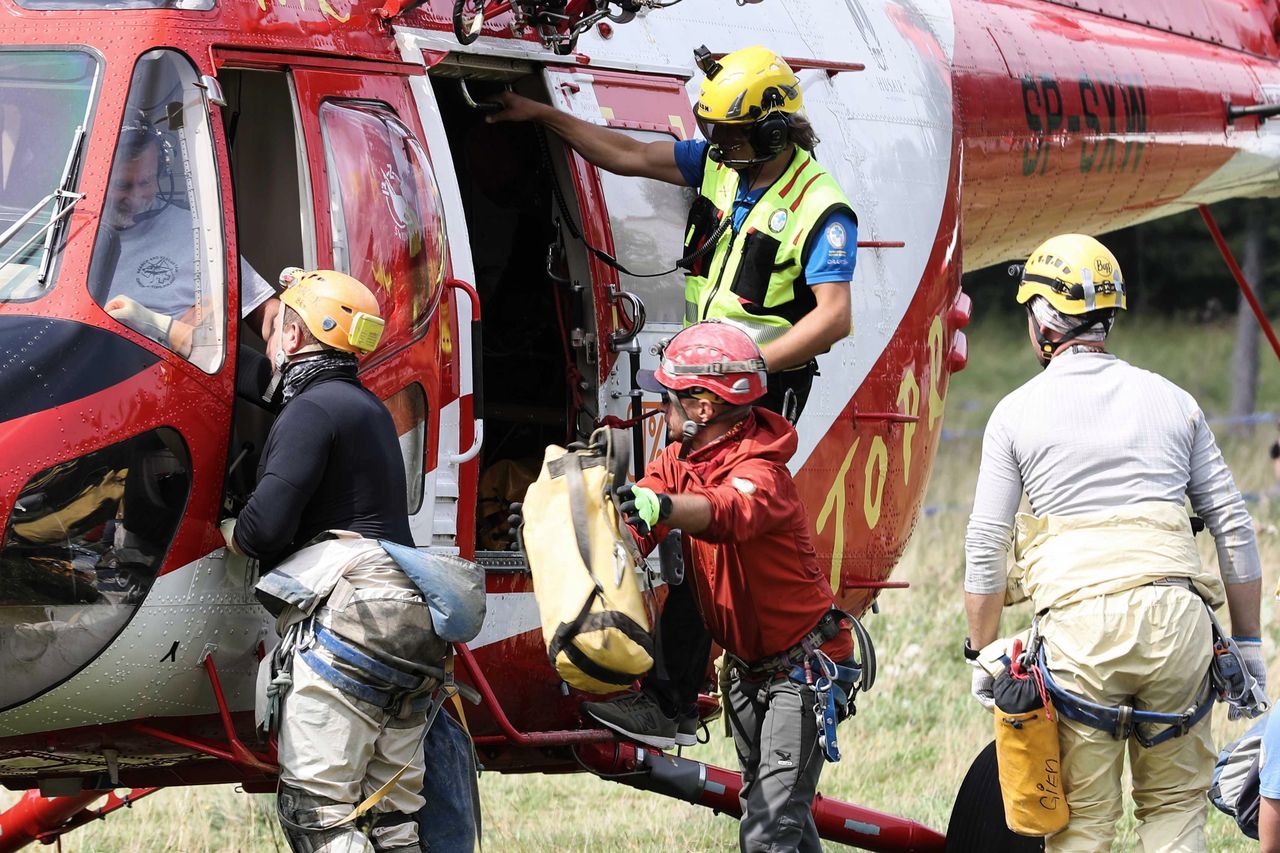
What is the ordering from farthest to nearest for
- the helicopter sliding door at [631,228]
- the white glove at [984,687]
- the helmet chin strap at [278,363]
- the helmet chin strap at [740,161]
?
1. the helicopter sliding door at [631,228]
2. the helmet chin strap at [740,161]
3. the white glove at [984,687]
4. the helmet chin strap at [278,363]

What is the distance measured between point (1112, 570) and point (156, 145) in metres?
2.57

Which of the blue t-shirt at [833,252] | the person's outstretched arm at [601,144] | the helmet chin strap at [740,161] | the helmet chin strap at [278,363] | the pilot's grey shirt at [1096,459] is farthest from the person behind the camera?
the person's outstretched arm at [601,144]

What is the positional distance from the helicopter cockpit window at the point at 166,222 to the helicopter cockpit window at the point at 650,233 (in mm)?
1570

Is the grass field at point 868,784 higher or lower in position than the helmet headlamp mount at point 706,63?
lower

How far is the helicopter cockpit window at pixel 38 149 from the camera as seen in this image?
4.29 m

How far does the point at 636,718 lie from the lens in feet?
18.4

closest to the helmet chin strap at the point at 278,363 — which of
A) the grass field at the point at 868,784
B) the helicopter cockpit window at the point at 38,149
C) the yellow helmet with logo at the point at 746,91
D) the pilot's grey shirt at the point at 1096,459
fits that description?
the helicopter cockpit window at the point at 38,149

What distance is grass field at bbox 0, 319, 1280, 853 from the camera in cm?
761

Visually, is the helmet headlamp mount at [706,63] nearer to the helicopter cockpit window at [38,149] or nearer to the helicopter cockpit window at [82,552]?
the helicopter cockpit window at [38,149]

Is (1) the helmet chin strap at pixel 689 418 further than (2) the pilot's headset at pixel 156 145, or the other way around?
(1) the helmet chin strap at pixel 689 418

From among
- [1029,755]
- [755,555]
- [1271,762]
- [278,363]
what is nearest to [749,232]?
[755,555]

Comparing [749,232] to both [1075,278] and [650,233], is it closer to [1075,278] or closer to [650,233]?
[650,233]

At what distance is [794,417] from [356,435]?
152 centimetres

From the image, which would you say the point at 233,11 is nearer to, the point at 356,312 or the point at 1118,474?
the point at 356,312
